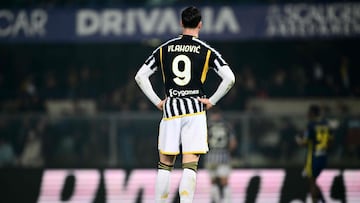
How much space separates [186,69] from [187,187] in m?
1.13

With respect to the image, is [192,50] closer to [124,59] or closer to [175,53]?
[175,53]

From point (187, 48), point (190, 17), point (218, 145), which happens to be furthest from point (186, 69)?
point (218, 145)

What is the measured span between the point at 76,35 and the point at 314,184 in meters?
9.32

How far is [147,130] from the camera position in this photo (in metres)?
20.2

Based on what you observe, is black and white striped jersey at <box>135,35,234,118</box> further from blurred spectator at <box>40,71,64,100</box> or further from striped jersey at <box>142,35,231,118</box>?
blurred spectator at <box>40,71,64,100</box>

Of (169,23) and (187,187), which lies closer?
(187,187)

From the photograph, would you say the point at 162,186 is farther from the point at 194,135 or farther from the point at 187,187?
the point at 194,135

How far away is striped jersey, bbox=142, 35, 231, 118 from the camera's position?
9609 mm

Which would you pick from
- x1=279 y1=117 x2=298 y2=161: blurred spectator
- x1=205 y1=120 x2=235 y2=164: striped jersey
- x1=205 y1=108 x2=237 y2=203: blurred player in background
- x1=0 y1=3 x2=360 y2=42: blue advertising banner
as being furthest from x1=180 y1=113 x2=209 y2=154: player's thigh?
x1=0 y1=3 x2=360 y2=42: blue advertising banner

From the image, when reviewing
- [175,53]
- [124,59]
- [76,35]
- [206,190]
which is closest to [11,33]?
[76,35]

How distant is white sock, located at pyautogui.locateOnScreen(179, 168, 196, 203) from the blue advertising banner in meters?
12.3

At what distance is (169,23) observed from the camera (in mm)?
21750

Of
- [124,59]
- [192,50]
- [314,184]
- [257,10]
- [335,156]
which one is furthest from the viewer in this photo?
[124,59]

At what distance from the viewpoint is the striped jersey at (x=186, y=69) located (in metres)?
9.61
